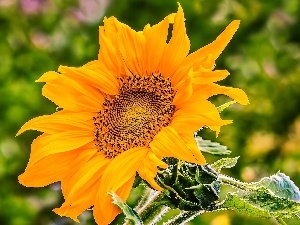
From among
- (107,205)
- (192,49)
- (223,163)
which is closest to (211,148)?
(223,163)

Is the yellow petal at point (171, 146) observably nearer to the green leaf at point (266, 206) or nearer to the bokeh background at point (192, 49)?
the green leaf at point (266, 206)

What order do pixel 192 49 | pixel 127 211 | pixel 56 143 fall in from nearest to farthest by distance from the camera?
pixel 127 211, pixel 56 143, pixel 192 49

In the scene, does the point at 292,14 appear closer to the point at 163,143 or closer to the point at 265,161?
the point at 265,161

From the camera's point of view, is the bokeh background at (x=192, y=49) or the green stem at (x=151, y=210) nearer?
the green stem at (x=151, y=210)

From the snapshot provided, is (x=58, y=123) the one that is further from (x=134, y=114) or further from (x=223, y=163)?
(x=223, y=163)

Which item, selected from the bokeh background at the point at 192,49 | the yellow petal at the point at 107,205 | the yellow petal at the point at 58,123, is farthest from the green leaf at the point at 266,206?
the bokeh background at the point at 192,49

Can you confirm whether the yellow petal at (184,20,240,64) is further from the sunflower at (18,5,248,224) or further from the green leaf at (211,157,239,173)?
the green leaf at (211,157,239,173)

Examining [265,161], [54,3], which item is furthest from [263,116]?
[54,3]
